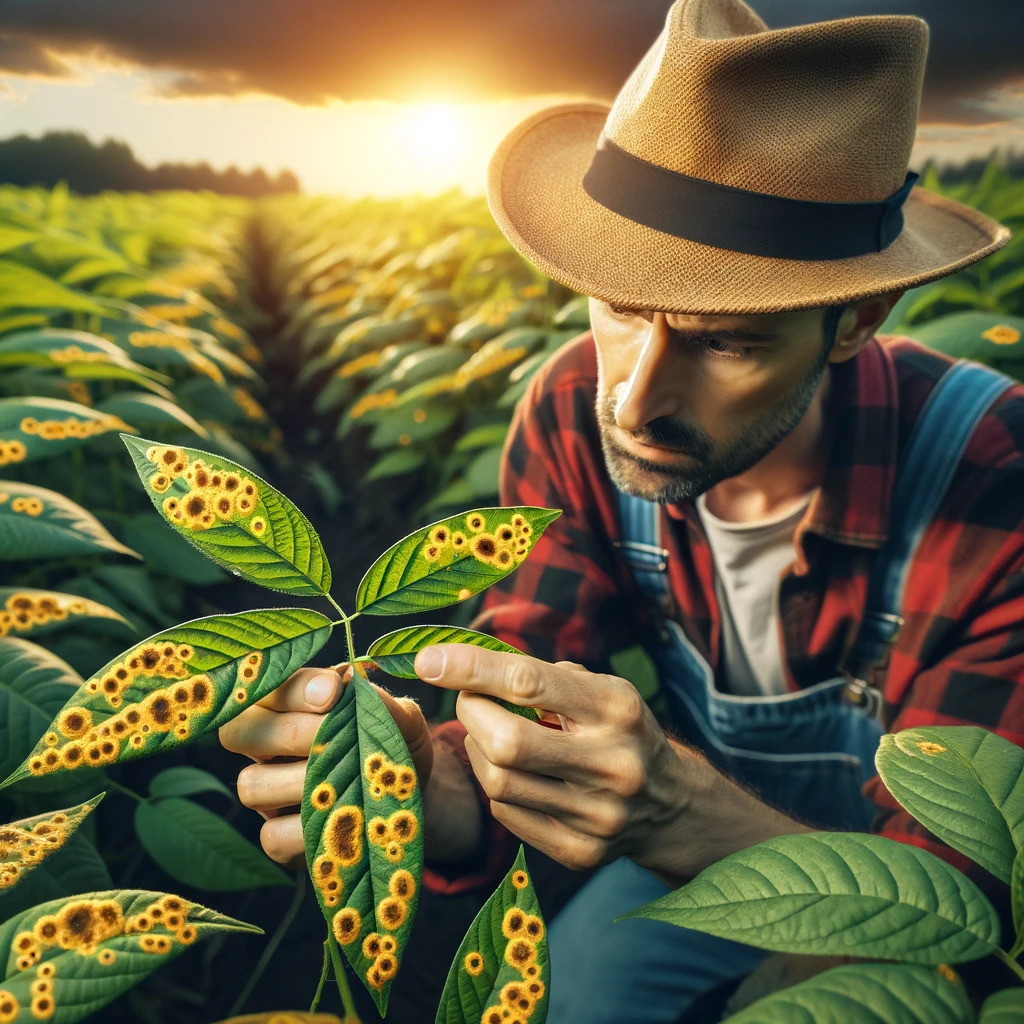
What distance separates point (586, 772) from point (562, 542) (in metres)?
0.52

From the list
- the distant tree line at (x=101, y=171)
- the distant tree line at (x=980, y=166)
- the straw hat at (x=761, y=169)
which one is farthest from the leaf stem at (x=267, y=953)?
the distant tree line at (x=980, y=166)

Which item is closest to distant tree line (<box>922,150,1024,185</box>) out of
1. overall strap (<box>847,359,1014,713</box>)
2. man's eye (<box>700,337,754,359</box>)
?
overall strap (<box>847,359,1014,713</box>)

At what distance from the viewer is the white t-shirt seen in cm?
100

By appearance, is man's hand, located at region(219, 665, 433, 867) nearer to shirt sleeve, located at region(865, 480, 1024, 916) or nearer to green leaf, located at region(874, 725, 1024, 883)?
green leaf, located at region(874, 725, 1024, 883)

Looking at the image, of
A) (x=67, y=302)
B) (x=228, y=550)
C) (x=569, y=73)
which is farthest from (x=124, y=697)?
(x=569, y=73)

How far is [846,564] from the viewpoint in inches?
36.6

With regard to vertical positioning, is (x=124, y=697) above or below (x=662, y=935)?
above

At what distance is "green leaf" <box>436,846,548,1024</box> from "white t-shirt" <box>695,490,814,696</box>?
0.70 metres

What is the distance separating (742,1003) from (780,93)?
87 centimetres

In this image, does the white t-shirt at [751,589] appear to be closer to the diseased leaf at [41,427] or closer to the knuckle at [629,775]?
the knuckle at [629,775]

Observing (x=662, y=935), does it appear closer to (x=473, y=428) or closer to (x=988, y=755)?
(x=988, y=755)

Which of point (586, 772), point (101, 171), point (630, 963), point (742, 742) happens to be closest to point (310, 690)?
point (586, 772)

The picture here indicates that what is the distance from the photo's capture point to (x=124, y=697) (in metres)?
0.33

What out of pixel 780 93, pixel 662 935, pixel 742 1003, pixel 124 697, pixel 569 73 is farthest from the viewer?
pixel 569 73
